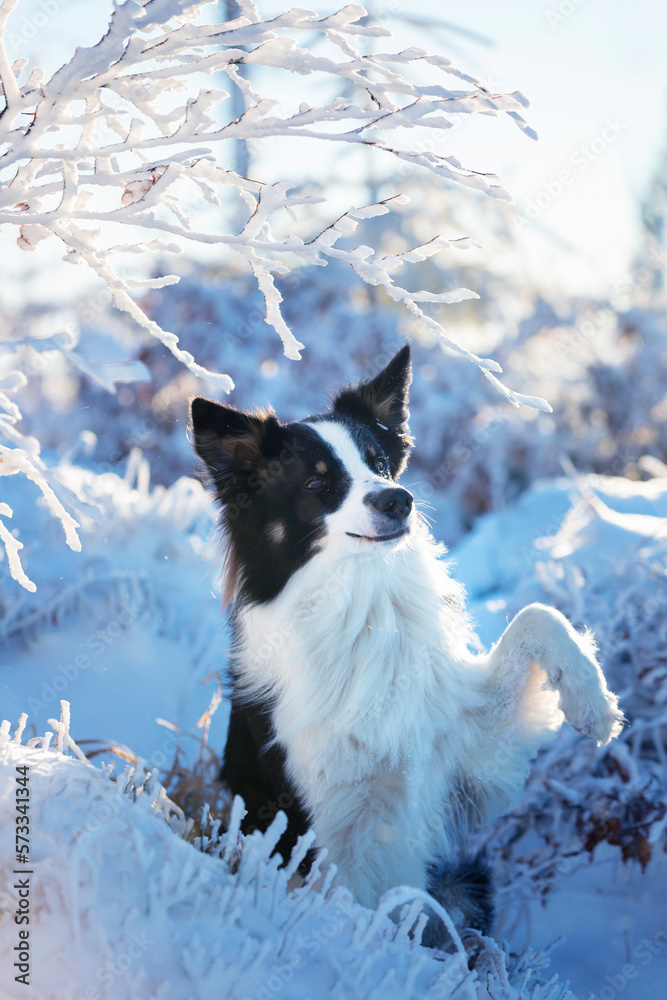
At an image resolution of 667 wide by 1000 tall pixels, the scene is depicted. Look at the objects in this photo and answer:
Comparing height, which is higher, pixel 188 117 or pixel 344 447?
pixel 188 117

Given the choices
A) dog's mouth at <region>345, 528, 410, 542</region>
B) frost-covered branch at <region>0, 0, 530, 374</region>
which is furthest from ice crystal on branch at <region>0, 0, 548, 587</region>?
dog's mouth at <region>345, 528, 410, 542</region>

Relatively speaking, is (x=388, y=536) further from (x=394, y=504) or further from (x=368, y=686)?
(x=368, y=686)

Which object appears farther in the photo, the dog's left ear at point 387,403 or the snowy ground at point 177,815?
the dog's left ear at point 387,403

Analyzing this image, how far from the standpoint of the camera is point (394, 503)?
6.84ft

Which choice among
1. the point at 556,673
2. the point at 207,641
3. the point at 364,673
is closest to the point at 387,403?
the point at 364,673

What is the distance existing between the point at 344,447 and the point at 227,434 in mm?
434

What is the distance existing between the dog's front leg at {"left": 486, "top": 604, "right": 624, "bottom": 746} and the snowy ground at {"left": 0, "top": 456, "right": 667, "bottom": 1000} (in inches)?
26.4

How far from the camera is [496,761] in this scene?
85.0 inches

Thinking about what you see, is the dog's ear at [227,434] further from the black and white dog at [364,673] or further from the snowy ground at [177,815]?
the snowy ground at [177,815]

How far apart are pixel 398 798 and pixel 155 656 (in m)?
1.56

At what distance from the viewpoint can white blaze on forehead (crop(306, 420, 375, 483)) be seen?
2.32 meters

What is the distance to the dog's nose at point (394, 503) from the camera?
2.09 metres

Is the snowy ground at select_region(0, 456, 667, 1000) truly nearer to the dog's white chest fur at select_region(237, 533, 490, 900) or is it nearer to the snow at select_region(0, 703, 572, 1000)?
the snow at select_region(0, 703, 572, 1000)

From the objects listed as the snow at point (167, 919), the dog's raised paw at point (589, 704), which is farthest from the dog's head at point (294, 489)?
the snow at point (167, 919)
